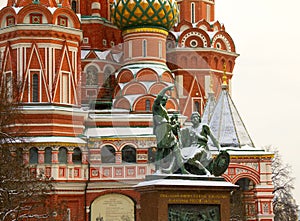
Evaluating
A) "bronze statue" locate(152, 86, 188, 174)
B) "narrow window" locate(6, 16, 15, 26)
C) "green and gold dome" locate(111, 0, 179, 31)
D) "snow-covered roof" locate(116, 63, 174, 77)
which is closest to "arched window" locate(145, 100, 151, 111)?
"snow-covered roof" locate(116, 63, 174, 77)

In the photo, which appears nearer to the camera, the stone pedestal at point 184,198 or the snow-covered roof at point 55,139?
the stone pedestal at point 184,198

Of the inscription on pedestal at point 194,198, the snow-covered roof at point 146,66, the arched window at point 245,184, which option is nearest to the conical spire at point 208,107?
the snow-covered roof at point 146,66

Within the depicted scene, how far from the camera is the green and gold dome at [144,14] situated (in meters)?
34.5

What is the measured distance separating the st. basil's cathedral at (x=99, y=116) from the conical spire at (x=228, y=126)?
39mm

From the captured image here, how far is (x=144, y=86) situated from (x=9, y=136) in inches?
598

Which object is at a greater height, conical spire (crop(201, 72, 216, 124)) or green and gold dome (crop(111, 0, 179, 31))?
green and gold dome (crop(111, 0, 179, 31))

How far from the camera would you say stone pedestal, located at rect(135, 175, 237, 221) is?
15977mm

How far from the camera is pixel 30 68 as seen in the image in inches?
1207

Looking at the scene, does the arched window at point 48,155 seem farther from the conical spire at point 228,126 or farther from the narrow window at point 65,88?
the conical spire at point 228,126

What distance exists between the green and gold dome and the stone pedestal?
18.7 metres

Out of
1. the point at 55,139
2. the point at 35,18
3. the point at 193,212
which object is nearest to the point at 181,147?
the point at 193,212

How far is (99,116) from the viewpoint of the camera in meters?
32.9

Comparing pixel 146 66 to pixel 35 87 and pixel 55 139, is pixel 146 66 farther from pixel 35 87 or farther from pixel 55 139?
pixel 55 139

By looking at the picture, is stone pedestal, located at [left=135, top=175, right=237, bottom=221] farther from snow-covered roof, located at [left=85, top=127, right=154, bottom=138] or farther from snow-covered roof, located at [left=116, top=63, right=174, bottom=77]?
snow-covered roof, located at [left=116, top=63, right=174, bottom=77]
